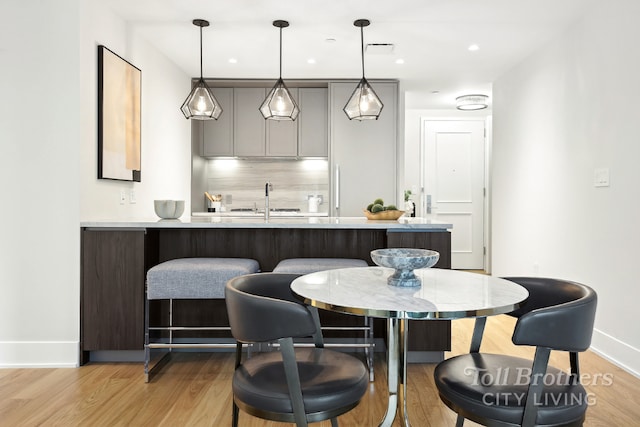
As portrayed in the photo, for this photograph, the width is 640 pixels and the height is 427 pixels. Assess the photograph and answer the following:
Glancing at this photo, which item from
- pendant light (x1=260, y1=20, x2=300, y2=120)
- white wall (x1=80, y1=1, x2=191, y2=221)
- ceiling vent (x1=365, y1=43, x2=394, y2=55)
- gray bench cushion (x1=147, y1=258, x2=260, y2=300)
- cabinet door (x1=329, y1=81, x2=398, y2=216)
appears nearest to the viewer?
gray bench cushion (x1=147, y1=258, x2=260, y2=300)

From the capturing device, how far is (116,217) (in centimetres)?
353

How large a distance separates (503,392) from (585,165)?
272 centimetres

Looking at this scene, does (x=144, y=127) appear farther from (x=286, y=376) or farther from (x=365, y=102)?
(x=286, y=376)

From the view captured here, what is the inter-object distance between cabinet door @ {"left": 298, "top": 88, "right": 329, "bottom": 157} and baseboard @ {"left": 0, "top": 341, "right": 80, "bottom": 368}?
333 cm

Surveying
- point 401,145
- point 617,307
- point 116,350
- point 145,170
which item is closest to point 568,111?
point 617,307

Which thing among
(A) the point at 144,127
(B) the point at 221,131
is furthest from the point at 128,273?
(B) the point at 221,131

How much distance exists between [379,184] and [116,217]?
114 inches

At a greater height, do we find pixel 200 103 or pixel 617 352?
pixel 200 103

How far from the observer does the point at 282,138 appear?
5.66m

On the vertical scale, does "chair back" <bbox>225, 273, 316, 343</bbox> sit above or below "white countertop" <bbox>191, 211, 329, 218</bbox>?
below

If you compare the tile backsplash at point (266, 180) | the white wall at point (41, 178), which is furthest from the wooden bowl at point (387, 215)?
the tile backsplash at point (266, 180)

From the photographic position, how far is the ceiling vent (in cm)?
428

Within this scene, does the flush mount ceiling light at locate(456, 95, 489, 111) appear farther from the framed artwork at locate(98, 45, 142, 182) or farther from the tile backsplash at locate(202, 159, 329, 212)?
the framed artwork at locate(98, 45, 142, 182)

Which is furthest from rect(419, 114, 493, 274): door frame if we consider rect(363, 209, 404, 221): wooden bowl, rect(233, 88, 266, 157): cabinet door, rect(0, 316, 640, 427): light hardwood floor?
rect(0, 316, 640, 427): light hardwood floor
